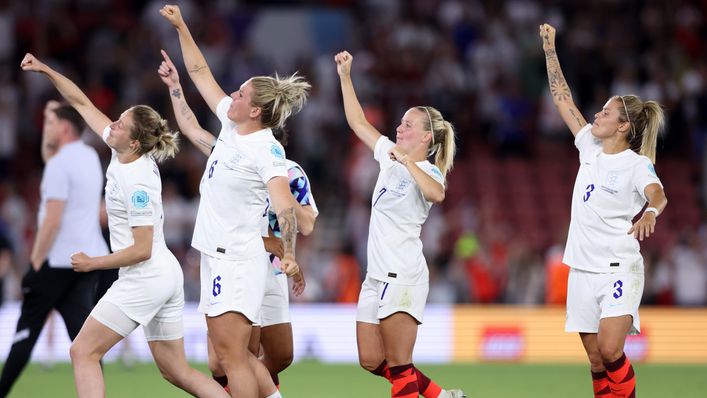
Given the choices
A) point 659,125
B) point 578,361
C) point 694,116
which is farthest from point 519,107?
point 659,125

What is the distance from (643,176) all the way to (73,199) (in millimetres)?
4664

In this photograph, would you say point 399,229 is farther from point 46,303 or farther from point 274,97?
point 46,303

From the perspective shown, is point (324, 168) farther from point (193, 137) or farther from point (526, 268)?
point (193, 137)

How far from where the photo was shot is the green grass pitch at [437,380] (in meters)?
11.4

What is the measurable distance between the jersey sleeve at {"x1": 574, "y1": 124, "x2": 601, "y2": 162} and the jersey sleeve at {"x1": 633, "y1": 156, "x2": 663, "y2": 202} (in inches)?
16.9

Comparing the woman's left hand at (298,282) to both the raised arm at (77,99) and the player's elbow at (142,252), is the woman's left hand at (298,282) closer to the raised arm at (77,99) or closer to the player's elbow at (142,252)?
the player's elbow at (142,252)

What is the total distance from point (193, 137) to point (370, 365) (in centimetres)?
220

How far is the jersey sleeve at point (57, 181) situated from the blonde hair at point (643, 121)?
454 centimetres

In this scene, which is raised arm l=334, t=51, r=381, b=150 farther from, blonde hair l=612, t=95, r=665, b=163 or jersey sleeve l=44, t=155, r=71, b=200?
jersey sleeve l=44, t=155, r=71, b=200

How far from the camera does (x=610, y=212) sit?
8492mm

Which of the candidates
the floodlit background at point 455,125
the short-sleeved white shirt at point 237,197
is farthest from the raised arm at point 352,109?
the floodlit background at point 455,125

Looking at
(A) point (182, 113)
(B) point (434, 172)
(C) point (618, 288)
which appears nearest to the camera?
(C) point (618, 288)

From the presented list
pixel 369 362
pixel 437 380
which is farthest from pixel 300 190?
pixel 437 380

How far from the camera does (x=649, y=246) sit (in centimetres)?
1894
